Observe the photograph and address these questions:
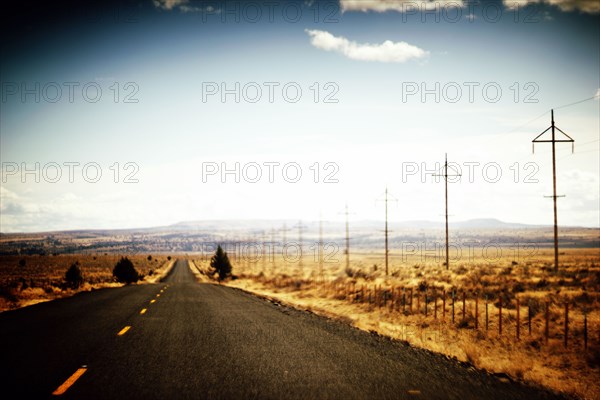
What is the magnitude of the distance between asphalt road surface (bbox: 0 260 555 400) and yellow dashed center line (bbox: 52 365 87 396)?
0.05 ft

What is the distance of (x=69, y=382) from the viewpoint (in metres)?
5.85

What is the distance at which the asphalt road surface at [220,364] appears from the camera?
5.75 meters

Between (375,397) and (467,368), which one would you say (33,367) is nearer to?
(375,397)

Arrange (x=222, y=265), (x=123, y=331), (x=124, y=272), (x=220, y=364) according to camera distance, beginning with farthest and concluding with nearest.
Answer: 1. (x=222, y=265)
2. (x=124, y=272)
3. (x=123, y=331)
4. (x=220, y=364)

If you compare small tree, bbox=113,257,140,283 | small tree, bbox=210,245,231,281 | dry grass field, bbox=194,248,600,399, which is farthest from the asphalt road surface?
small tree, bbox=210,245,231,281

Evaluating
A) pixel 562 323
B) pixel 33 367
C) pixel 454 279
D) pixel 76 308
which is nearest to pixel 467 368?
pixel 33 367

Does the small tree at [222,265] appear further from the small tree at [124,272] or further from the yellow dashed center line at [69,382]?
the yellow dashed center line at [69,382]

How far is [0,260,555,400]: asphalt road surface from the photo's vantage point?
18.9 ft

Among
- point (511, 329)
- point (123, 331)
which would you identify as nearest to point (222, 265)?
point (511, 329)

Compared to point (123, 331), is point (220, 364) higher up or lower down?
higher up

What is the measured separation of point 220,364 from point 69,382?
2355mm

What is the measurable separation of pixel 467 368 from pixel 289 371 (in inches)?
138

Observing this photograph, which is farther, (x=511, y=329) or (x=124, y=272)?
(x=124, y=272)

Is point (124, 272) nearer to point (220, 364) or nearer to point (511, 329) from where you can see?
point (511, 329)
